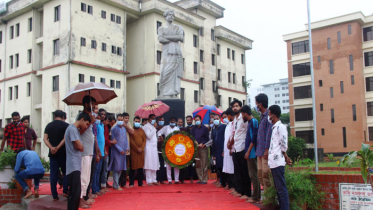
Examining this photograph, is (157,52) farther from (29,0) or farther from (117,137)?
(117,137)

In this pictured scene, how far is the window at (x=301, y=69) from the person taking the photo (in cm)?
4719

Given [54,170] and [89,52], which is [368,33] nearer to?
[89,52]

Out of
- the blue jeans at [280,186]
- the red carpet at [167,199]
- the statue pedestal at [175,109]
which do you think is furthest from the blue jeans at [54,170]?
the statue pedestal at [175,109]

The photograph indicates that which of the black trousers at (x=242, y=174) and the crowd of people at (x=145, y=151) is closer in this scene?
the crowd of people at (x=145, y=151)

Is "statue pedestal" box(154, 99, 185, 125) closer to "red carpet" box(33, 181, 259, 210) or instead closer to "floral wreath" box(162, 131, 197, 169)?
"floral wreath" box(162, 131, 197, 169)

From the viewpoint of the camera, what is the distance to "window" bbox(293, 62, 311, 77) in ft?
155

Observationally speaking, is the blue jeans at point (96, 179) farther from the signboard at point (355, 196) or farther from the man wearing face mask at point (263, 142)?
the signboard at point (355, 196)

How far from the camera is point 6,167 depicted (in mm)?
7945

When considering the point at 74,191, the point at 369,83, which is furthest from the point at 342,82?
the point at 74,191

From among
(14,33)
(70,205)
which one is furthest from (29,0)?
(70,205)

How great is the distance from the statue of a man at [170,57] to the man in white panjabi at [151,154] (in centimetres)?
313

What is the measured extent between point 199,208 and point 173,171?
435cm

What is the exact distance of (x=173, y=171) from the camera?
34.8 feet

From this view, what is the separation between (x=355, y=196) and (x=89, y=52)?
27.7 m
